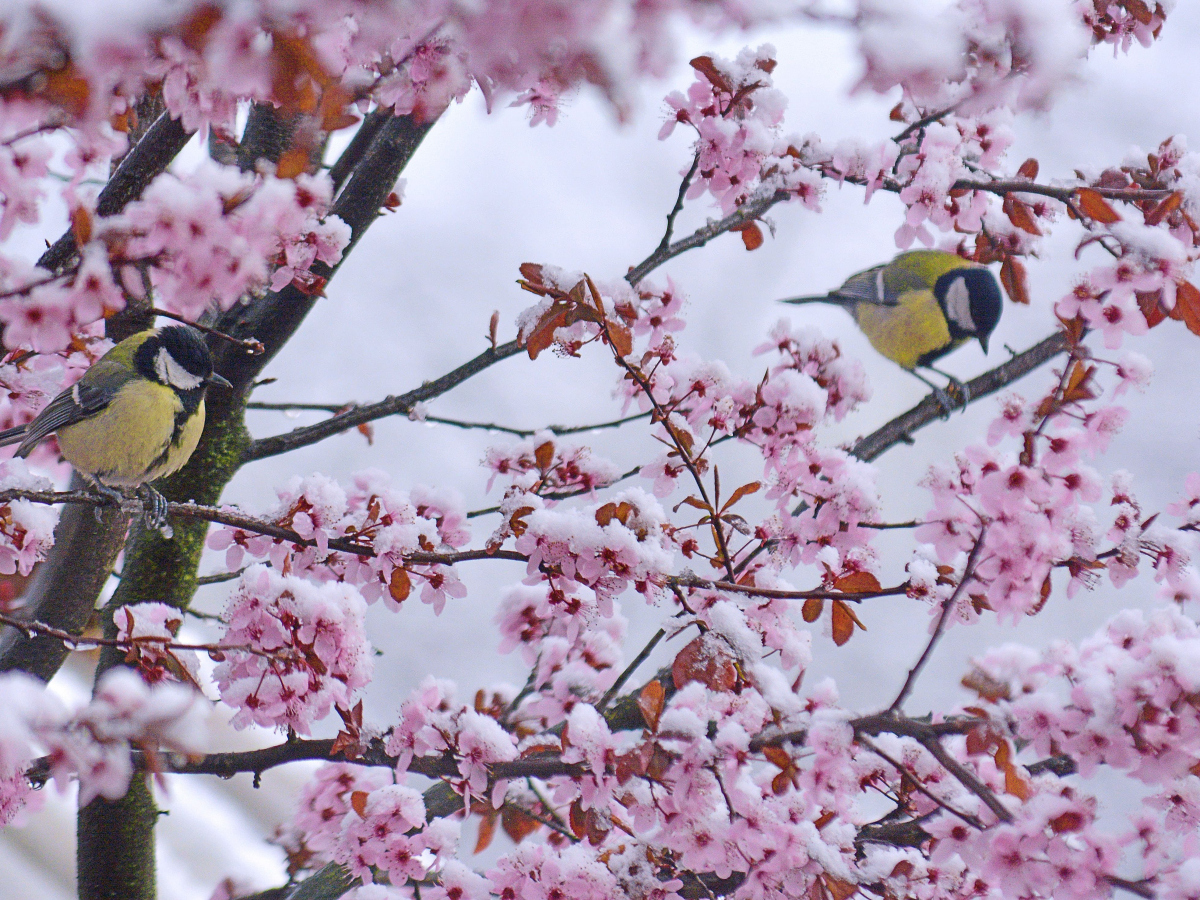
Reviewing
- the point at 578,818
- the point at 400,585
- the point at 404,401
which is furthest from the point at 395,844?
the point at 404,401

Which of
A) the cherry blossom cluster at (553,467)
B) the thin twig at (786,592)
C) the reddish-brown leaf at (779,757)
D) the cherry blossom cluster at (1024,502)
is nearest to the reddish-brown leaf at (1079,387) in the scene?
the cherry blossom cluster at (1024,502)

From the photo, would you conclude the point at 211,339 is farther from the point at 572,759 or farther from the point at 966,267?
the point at 966,267

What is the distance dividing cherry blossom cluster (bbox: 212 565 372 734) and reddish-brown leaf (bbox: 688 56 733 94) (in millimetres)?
1079

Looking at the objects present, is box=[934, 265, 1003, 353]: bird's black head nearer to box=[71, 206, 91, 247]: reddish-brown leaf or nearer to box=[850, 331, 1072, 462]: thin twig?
box=[850, 331, 1072, 462]: thin twig

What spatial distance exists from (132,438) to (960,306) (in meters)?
1.97

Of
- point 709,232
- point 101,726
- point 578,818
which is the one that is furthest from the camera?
point 709,232

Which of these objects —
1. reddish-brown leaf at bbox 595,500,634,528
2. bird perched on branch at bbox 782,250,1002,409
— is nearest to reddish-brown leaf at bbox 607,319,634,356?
reddish-brown leaf at bbox 595,500,634,528

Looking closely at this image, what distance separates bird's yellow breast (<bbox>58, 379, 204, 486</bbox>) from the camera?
152 centimetres

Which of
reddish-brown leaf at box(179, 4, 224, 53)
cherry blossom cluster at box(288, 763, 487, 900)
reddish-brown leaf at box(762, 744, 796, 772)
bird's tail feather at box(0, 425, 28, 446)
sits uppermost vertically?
bird's tail feather at box(0, 425, 28, 446)

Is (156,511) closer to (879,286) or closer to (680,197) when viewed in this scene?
(680,197)

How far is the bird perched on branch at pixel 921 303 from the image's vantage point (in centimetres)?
226

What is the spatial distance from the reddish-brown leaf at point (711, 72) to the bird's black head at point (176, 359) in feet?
3.47

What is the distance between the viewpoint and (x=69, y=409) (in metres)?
1.49

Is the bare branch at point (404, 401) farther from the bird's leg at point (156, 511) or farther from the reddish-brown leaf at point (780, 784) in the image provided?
the reddish-brown leaf at point (780, 784)
